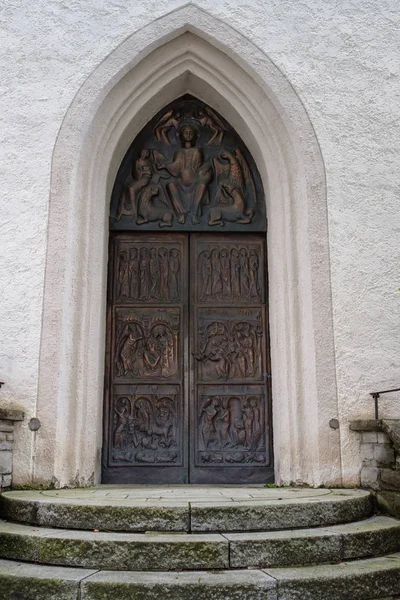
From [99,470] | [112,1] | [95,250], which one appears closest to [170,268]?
[95,250]

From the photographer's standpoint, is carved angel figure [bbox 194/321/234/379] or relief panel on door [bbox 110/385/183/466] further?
carved angel figure [bbox 194/321/234/379]

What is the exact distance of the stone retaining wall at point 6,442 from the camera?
15.7ft

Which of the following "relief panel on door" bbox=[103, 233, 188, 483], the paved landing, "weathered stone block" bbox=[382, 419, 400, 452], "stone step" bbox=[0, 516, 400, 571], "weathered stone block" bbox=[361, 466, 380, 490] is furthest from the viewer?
"relief panel on door" bbox=[103, 233, 188, 483]

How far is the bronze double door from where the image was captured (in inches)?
228

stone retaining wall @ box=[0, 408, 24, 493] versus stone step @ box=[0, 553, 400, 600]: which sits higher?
stone retaining wall @ box=[0, 408, 24, 493]

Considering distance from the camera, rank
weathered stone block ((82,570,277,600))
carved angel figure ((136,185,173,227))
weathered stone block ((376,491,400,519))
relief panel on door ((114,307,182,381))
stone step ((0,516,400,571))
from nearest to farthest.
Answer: weathered stone block ((82,570,277,600)) → stone step ((0,516,400,571)) → weathered stone block ((376,491,400,519)) → relief panel on door ((114,307,182,381)) → carved angel figure ((136,185,173,227))

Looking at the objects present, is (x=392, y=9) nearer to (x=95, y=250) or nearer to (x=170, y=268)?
(x=170, y=268)

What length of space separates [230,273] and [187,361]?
1035 mm

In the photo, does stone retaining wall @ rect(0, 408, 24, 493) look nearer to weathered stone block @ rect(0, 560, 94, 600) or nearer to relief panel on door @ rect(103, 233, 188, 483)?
relief panel on door @ rect(103, 233, 188, 483)

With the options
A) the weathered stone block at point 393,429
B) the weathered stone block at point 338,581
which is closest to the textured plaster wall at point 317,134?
the weathered stone block at point 393,429

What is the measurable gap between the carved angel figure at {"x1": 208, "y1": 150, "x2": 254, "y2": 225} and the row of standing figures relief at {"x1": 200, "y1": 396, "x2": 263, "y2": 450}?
1.90 metres

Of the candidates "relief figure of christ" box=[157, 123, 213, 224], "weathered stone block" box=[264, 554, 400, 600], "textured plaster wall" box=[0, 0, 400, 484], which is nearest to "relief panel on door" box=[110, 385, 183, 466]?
"textured plaster wall" box=[0, 0, 400, 484]

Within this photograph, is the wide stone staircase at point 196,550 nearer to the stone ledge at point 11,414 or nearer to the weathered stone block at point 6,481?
the weathered stone block at point 6,481

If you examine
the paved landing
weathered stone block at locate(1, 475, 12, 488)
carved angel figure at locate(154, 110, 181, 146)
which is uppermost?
carved angel figure at locate(154, 110, 181, 146)
